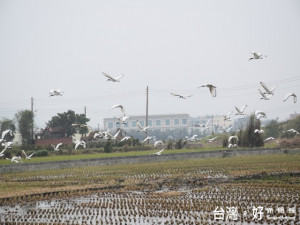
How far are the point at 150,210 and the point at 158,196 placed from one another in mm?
2830

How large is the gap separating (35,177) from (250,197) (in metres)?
14.3

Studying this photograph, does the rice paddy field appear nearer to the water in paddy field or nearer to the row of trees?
the water in paddy field

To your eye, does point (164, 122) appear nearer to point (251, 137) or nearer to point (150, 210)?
point (251, 137)

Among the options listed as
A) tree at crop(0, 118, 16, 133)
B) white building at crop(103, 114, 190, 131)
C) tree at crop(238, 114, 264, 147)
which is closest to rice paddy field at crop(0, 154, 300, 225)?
tree at crop(238, 114, 264, 147)

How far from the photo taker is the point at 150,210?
639 inches

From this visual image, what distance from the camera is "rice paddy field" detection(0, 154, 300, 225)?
1489 centimetres

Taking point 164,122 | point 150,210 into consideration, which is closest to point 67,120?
→ point 150,210

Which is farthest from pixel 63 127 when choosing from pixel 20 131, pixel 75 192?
pixel 75 192

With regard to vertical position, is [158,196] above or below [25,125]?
below

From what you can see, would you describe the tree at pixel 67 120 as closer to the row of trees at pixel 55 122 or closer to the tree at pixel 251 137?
the row of trees at pixel 55 122

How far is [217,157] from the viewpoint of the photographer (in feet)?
126

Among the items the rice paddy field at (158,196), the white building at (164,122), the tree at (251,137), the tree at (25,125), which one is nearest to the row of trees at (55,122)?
the tree at (25,125)

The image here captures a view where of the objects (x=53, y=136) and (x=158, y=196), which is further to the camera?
(x=53, y=136)

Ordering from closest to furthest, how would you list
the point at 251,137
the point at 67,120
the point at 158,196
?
the point at 158,196, the point at 251,137, the point at 67,120
